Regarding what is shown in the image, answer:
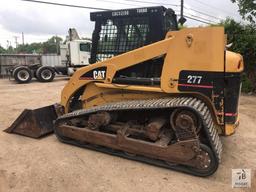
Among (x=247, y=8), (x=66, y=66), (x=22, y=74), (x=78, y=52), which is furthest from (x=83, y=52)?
(x=247, y=8)

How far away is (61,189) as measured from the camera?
342 centimetres

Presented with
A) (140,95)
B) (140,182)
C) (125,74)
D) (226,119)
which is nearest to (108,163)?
(140,182)

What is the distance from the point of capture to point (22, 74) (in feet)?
49.4

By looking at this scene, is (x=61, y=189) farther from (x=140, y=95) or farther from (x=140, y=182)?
(x=140, y=95)

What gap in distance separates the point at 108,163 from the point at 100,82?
4.65ft

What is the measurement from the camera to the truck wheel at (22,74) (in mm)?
14875

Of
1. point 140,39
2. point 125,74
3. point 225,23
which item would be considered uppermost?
point 225,23

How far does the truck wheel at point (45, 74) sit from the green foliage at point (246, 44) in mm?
9895

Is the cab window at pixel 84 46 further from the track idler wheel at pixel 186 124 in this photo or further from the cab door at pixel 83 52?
the track idler wheel at pixel 186 124

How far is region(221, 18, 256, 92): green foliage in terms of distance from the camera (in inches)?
411

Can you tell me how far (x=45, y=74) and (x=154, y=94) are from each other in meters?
12.4

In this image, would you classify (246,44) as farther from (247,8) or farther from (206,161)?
(206,161)

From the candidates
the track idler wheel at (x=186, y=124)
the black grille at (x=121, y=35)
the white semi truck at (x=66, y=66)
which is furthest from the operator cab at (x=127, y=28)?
the white semi truck at (x=66, y=66)

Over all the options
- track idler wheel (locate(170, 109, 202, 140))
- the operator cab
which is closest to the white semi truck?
the operator cab
